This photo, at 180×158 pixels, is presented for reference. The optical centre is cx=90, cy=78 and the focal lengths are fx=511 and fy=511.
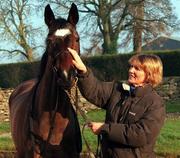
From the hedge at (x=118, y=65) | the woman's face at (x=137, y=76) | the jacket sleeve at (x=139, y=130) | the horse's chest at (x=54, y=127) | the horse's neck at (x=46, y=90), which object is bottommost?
the hedge at (x=118, y=65)

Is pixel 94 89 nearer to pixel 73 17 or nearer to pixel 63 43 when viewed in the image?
pixel 63 43

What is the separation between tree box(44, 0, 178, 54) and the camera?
3400 centimetres

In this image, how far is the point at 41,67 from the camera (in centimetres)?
Answer: 535

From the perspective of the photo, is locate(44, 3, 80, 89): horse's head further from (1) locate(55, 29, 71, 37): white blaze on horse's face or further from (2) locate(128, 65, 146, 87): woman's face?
(2) locate(128, 65, 146, 87): woman's face

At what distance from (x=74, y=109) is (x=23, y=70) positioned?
2063 centimetres

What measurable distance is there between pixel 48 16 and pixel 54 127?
3.64 ft

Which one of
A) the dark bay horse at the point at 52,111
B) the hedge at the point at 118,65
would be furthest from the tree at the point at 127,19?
the dark bay horse at the point at 52,111

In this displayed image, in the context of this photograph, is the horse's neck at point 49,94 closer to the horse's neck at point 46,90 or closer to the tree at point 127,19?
the horse's neck at point 46,90

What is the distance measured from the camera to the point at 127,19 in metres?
35.3

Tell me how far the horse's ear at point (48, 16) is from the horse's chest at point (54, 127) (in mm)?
911

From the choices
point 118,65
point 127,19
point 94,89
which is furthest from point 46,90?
point 127,19

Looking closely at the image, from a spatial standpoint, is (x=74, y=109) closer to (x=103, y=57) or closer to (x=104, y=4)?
(x=103, y=57)

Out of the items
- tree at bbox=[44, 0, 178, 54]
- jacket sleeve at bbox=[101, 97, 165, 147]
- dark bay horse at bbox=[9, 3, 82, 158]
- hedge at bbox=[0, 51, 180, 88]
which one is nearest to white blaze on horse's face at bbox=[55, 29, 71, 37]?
dark bay horse at bbox=[9, 3, 82, 158]

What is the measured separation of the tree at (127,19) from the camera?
34.0m
